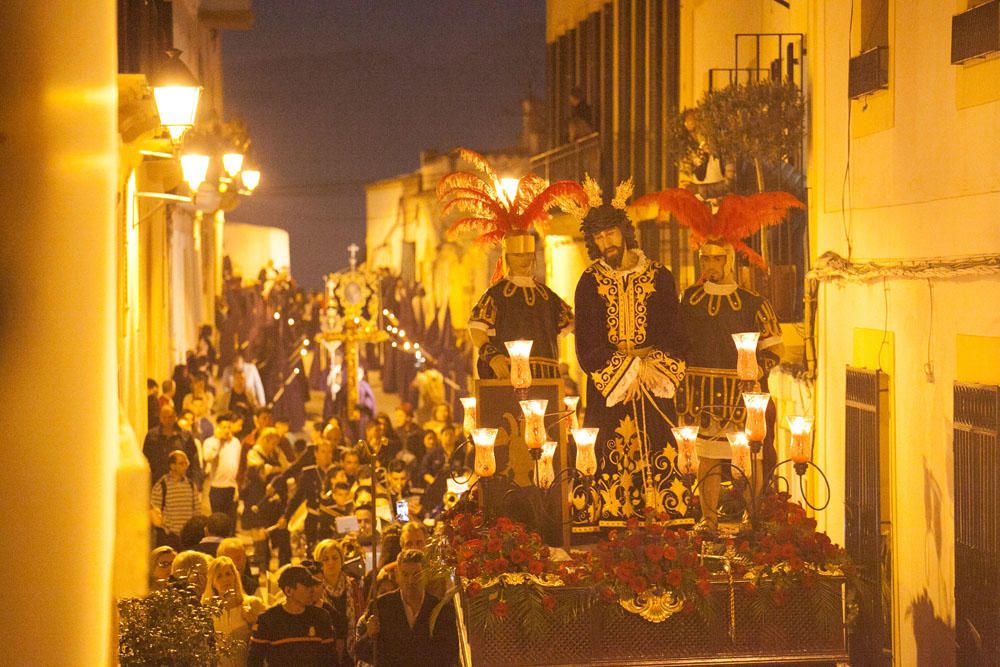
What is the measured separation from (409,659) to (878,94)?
224 inches

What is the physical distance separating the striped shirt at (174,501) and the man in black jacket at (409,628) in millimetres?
4383

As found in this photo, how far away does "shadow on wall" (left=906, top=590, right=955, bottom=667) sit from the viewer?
984 cm

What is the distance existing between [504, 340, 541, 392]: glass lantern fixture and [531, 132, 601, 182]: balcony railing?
11067 millimetres

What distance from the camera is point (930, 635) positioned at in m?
10.2

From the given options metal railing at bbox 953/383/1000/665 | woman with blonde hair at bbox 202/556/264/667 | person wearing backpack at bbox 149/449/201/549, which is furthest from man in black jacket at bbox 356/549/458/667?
person wearing backpack at bbox 149/449/201/549

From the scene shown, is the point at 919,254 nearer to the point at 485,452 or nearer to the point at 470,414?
the point at 470,414

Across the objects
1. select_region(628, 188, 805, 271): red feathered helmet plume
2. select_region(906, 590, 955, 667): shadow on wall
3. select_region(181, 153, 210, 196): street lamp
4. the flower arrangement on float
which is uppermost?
select_region(181, 153, 210, 196): street lamp

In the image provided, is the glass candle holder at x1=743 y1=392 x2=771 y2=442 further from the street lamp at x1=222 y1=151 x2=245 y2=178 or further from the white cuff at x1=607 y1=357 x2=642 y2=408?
the street lamp at x1=222 y1=151 x2=245 y2=178

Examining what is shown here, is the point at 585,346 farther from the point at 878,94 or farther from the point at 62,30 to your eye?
the point at 62,30

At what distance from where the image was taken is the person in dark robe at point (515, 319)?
9719 millimetres

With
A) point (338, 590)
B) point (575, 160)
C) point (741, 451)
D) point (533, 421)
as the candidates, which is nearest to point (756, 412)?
point (741, 451)

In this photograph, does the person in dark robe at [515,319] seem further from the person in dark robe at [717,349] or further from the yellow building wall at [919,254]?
the yellow building wall at [919,254]

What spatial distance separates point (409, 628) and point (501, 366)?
193 cm

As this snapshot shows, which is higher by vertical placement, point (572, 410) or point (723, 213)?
point (723, 213)
